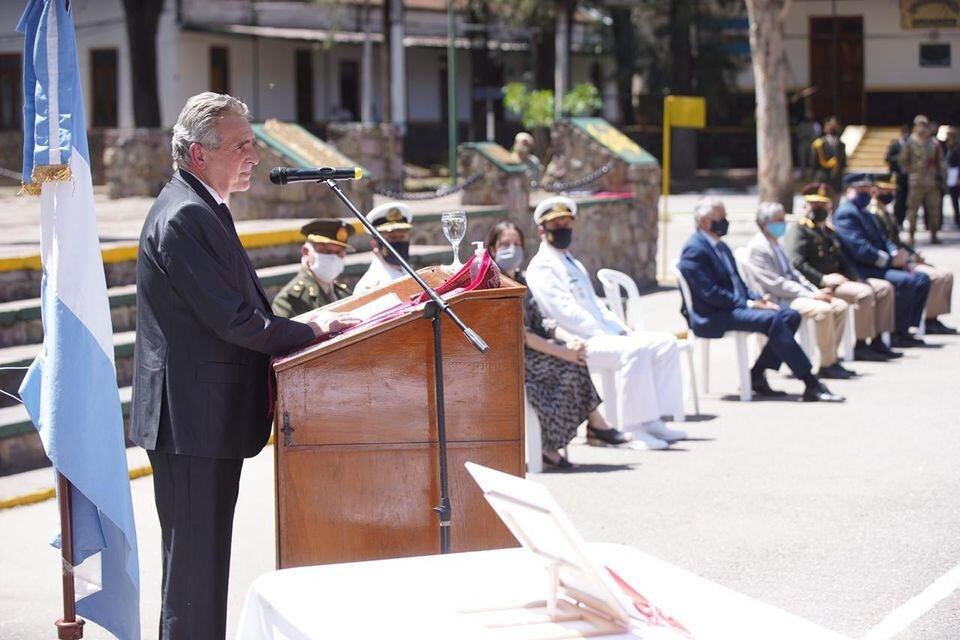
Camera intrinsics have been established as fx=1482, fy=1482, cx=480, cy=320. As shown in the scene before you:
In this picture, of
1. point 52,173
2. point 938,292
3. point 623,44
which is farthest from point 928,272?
point 623,44

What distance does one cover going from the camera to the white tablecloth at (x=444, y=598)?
11.1 feet

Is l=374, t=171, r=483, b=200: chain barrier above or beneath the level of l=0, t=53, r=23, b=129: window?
beneath

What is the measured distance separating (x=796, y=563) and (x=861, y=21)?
3918cm

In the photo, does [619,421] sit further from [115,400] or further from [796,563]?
[115,400]

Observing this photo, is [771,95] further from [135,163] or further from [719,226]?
[719,226]

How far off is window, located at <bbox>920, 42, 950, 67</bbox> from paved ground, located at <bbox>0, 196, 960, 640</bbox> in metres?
33.4

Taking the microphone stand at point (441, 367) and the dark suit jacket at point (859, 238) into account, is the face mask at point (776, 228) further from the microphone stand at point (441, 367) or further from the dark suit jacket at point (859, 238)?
the microphone stand at point (441, 367)

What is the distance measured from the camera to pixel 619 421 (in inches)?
387

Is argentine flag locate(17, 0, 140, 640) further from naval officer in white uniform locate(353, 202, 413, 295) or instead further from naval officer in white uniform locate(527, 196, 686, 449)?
naval officer in white uniform locate(527, 196, 686, 449)

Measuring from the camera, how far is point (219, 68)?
40.6 metres

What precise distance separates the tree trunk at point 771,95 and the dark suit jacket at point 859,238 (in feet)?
32.5

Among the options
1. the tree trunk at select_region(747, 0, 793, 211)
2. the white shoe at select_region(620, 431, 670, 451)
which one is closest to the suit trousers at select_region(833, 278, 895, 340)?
the white shoe at select_region(620, 431, 670, 451)

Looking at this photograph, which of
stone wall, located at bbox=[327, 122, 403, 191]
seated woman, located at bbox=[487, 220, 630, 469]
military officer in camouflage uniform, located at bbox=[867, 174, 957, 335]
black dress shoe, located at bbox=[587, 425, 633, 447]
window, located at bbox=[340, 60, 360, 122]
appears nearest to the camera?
seated woman, located at bbox=[487, 220, 630, 469]

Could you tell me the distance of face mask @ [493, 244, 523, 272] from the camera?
8.64m
